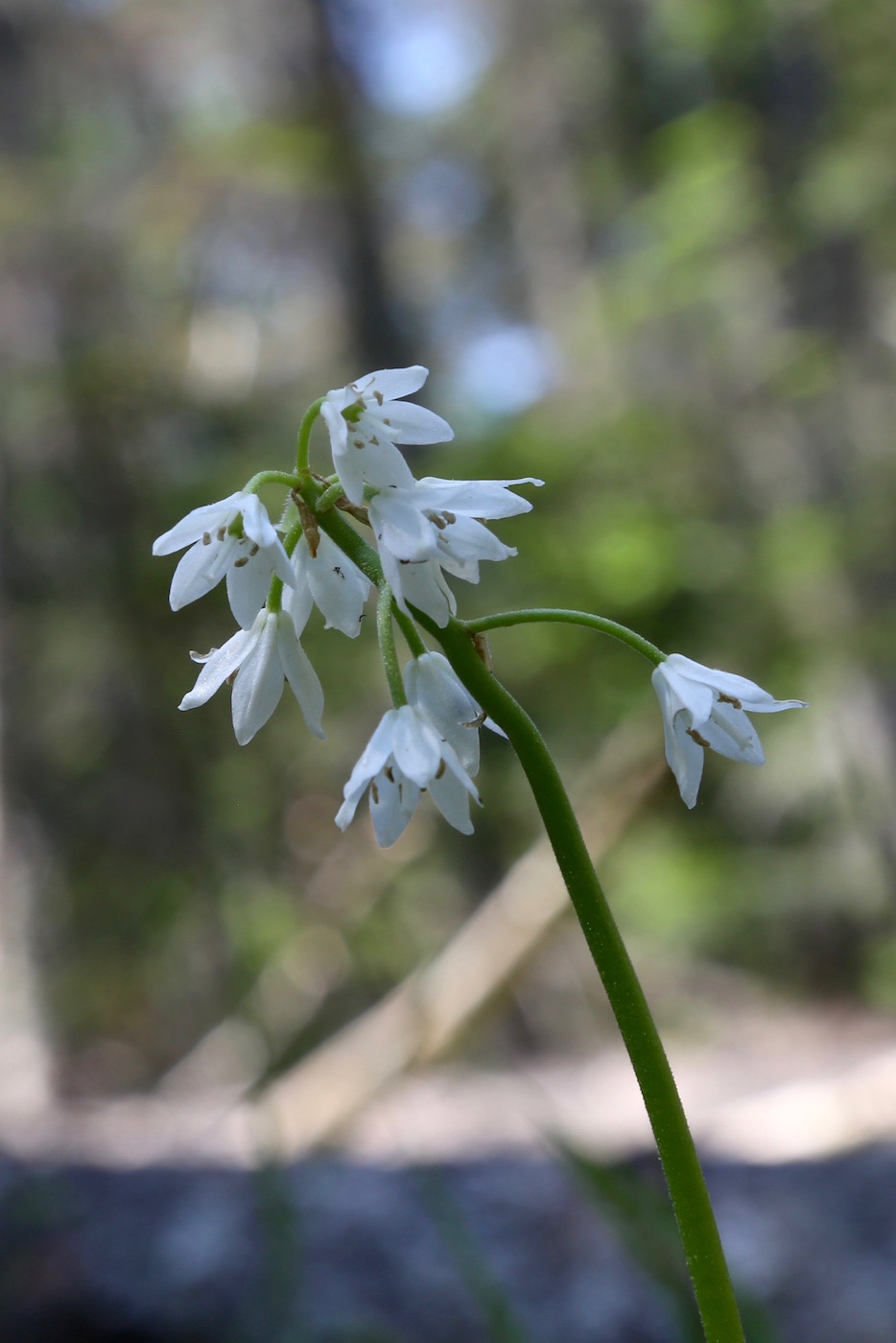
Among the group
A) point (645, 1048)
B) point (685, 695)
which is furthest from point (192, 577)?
point (645, 1048)

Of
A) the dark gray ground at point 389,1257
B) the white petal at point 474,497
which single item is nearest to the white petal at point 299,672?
the white petal at point 474,497

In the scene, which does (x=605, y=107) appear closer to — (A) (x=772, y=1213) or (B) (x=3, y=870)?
(B) (x=3, y=870)

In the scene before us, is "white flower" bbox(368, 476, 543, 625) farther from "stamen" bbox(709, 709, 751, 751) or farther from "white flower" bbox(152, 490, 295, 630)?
"stamen" bbox(709, 709, 751, 751)

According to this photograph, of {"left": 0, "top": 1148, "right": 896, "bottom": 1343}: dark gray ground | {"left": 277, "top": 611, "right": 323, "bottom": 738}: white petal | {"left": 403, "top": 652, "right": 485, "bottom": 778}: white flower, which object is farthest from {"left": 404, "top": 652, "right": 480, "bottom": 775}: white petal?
{"left": 0, "top": 1148, "right": 896, "bottom": 1343}: dark gray ground

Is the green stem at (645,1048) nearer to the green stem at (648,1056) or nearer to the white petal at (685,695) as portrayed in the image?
the green stem at (648,1056)

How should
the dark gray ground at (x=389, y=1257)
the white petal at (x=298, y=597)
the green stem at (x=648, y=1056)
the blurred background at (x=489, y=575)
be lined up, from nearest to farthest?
the green stem at (x=648, y=1056)
the white petal at (x=298, y=597)
the dark gray ground at (x=389, y=1257)
the blurred background at (x=489, y=575)

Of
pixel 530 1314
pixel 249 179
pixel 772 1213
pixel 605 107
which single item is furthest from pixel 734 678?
pixel 605 107
